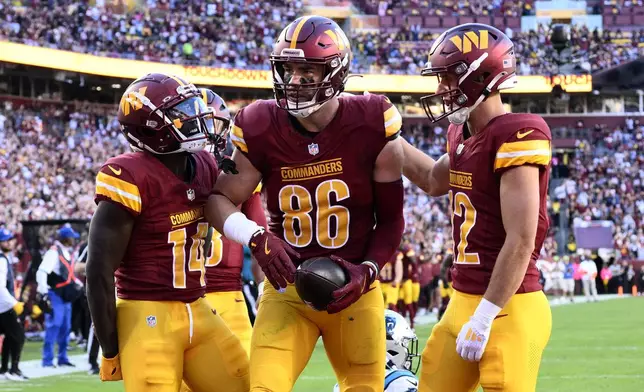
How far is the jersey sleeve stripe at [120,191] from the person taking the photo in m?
4.45

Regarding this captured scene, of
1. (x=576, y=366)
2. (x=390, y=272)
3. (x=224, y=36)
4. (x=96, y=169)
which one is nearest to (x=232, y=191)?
(x=576, y=366)

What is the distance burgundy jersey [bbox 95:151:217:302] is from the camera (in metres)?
4.48

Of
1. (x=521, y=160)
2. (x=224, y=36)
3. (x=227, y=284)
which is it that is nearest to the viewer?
(x=521, y=160)

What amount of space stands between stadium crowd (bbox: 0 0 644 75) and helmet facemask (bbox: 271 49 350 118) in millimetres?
23569

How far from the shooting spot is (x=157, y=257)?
15.0ft

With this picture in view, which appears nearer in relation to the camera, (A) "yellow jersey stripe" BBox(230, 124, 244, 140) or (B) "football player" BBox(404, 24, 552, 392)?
(B) "football player" BBox(404, 24, 552, 392)

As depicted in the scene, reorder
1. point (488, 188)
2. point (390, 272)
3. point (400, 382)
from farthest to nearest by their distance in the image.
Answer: point (390, 272), point (400, 382), point (488, 188)

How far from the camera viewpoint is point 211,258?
21.3ft

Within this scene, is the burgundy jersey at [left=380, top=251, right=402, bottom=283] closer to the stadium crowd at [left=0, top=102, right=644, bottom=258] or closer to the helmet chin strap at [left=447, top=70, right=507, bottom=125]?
the stadium crowd at [left=0, top=102, right=644, bottom=258]

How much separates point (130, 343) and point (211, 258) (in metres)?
2.03

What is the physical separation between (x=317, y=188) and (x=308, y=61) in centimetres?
58

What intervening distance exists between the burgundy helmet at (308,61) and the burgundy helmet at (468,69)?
1.41 ft

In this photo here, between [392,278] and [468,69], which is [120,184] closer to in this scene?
[468,69]

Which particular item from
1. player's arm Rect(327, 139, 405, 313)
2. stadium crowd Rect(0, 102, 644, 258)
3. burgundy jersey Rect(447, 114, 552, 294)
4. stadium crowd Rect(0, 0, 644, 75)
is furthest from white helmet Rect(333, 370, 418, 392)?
stadium crowd Rect(0, 0, 644, 75)
